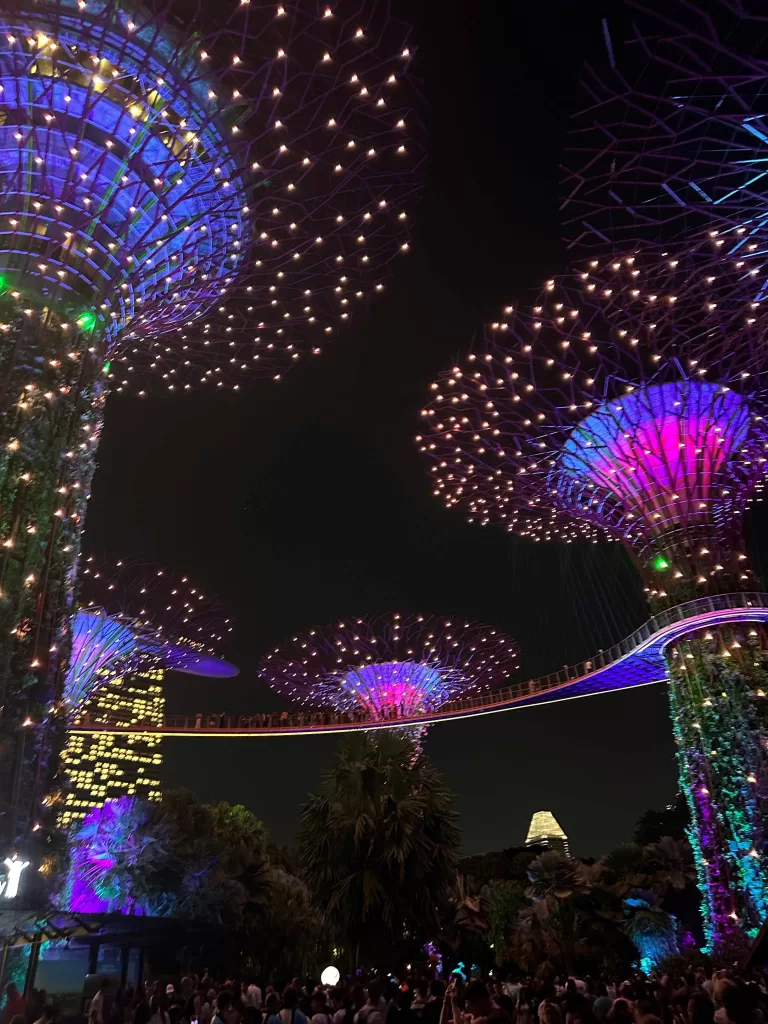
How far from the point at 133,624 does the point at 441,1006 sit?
21535 mm

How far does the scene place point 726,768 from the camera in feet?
63.5

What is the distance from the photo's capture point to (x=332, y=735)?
40156 mm

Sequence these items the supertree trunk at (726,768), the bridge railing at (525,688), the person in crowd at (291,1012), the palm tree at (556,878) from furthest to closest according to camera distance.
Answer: the palm tree at (556,878)
the bridge railing at (525,688)
the supertree trunk at (726,768)
the person in crowd at (291,1012)

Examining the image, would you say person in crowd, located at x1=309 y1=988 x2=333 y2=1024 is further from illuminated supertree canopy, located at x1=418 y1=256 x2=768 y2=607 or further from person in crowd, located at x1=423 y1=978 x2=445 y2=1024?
illuminated supertree canopy, located at x1=418 y1=256 x2=768 y2=607

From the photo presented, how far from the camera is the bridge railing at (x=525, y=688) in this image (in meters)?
20.7

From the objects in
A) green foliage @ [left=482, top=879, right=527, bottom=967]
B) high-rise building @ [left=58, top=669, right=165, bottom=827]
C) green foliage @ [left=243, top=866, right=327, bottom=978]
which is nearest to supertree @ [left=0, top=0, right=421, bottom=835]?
green foliage @ [left=243, top=866, right=327, bottom=978]

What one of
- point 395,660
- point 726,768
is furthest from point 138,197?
point 395,660

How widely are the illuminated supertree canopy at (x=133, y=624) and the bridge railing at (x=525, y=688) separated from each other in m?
6.54

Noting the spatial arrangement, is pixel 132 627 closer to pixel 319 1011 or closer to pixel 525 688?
pixel 525 688

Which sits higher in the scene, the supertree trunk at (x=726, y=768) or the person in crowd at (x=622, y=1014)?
the supertree trunk at (x=726, y=768)

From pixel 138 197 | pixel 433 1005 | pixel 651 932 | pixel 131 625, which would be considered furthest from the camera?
pixel 131 625

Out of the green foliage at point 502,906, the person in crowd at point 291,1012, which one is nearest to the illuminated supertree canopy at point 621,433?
the person in crowd at point 291,1012

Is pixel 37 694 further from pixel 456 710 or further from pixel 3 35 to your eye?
pixel 456 710

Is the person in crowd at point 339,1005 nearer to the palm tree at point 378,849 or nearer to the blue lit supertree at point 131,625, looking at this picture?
the palm tree at point 378,849
